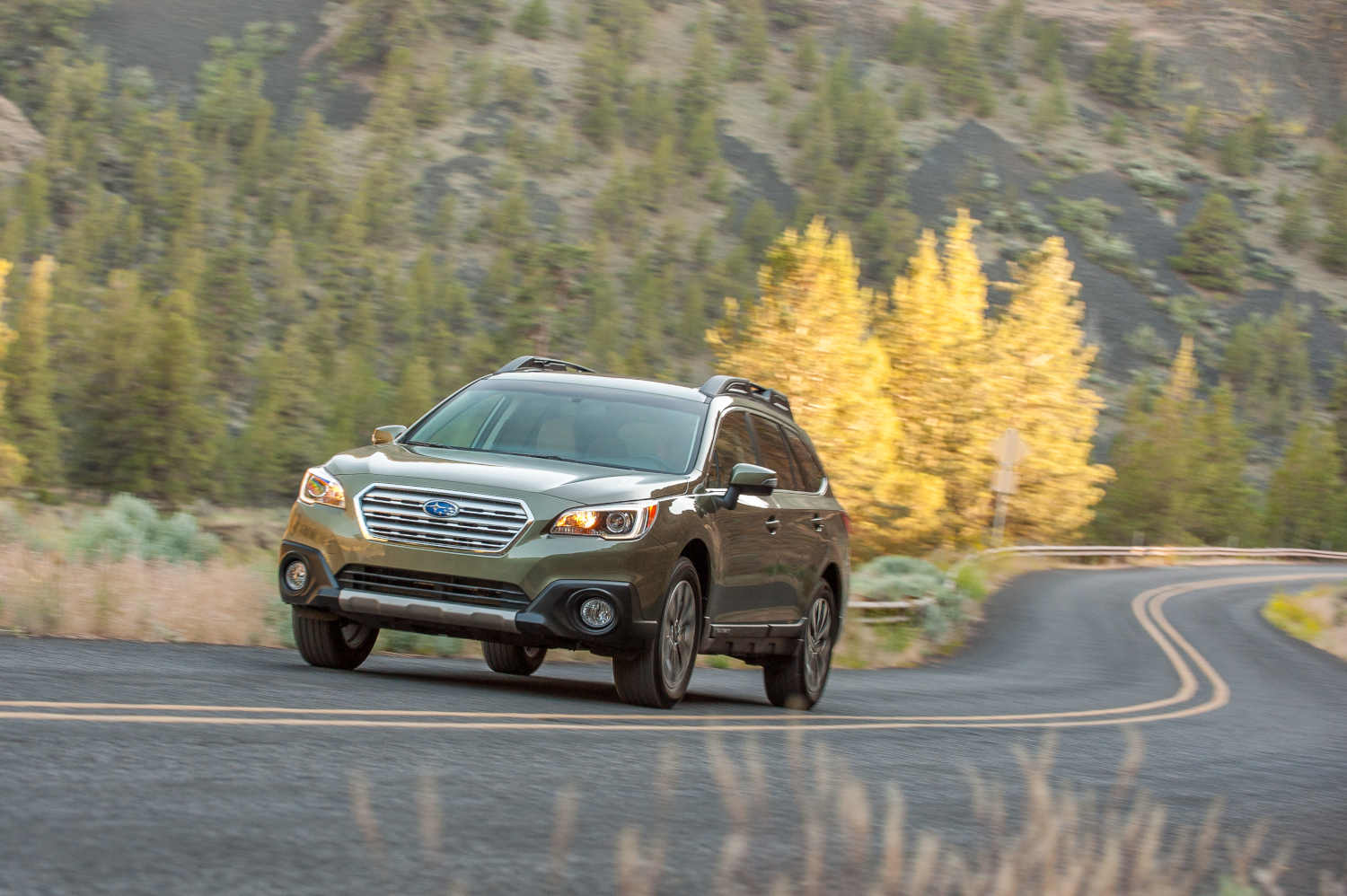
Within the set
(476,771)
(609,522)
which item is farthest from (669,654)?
(476,771)

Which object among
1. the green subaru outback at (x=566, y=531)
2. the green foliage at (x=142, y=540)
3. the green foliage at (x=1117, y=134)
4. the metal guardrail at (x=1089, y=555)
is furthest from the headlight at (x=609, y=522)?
the green foliage at (x=1117, y=134)

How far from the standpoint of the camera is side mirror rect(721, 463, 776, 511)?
9.96 m

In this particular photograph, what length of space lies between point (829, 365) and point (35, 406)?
50521mm

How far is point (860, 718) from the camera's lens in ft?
36.0

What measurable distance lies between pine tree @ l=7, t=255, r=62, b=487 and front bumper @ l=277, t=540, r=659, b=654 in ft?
262

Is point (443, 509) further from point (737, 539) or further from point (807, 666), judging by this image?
point (807, 666)

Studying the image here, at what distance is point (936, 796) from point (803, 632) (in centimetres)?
457

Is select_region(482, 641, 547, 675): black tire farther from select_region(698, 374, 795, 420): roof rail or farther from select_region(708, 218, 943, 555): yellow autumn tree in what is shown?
select_region(708, 218, 943, 555): yellow autumn tree

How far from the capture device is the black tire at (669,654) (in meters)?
9.33

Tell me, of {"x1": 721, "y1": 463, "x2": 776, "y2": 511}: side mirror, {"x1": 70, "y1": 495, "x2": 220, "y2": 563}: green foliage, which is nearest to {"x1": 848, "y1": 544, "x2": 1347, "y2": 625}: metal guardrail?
{"x1": 70, "y1": 495, "x2": 220, "y2": 563}: green foliage

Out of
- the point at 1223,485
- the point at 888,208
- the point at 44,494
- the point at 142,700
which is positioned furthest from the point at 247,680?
the point at 888,208

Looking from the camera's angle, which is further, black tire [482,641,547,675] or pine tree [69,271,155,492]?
pine tree [69,271,155,492]

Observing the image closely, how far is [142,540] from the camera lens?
57.9 ft

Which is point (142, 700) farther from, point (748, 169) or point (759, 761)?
point (748, 169)
